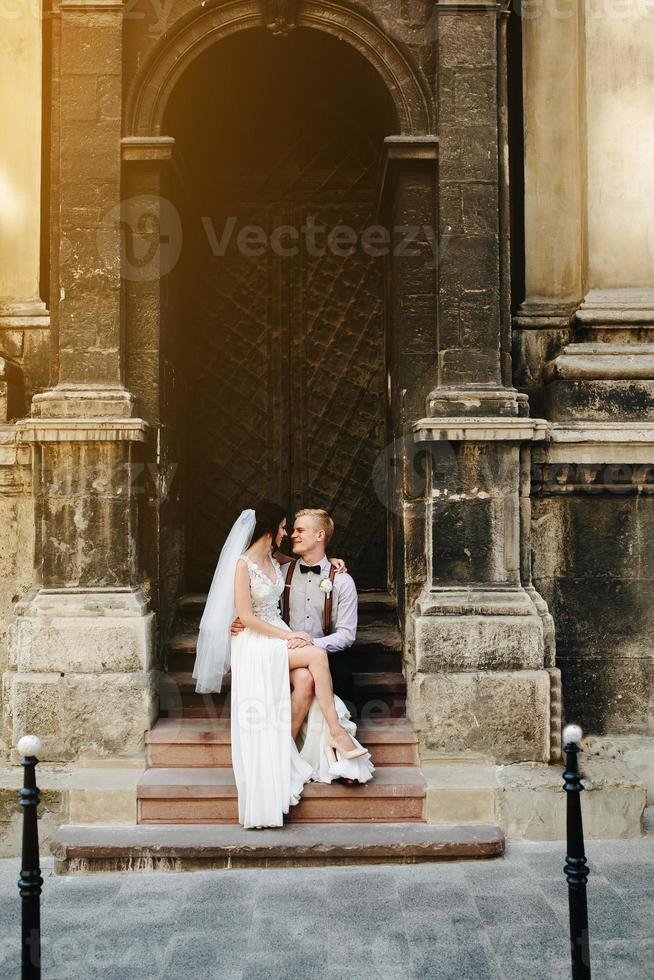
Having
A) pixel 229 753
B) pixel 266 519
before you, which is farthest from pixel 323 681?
pixel 266 519

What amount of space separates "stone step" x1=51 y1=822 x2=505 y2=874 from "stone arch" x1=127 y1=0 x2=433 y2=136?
473 cm

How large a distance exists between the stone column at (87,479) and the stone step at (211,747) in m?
0.14

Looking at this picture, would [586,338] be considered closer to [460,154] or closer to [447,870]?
[460,154]

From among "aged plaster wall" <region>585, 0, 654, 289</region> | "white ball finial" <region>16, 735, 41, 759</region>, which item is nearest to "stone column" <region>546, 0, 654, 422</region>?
"aged plaster wall" <region>585, 0, 654, 289</region>

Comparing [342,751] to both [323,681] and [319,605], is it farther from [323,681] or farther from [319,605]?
[319,605]

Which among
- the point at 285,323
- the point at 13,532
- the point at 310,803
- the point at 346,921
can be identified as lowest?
the point at 346,921

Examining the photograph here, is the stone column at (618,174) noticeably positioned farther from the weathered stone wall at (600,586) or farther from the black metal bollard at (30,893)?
the black metal bollard at (30,893)

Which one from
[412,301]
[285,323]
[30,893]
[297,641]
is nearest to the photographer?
[30,893]

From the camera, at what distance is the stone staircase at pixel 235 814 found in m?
4.74

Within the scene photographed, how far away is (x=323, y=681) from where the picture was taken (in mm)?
5215

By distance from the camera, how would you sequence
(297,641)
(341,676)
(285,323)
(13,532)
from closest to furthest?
(297,641) < (341,676) < (13,532) < (285,323)

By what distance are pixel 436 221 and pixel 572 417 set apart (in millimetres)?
1720

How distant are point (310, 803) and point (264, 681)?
0.78 metres

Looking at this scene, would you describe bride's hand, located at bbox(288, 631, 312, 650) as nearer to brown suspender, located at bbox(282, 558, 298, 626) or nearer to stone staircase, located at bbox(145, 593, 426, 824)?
brown suspender, located at bbox(282, 558, 298, 626)
